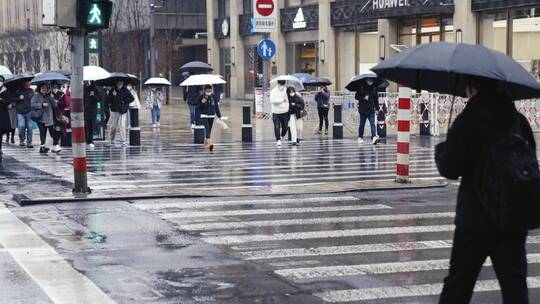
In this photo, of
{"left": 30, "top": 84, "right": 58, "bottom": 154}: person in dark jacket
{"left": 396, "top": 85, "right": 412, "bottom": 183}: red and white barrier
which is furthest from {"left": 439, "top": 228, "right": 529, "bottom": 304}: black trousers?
{"left": 30, "top": 84, "right": 58, "bottom": 154}: person in dark jacket

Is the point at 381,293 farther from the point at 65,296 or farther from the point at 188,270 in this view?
the point at 65,296

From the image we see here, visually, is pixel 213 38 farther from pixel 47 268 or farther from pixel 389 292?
pixel 389 292

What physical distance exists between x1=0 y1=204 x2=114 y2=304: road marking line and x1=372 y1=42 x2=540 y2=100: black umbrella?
9.51ft

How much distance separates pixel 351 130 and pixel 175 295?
23.6m

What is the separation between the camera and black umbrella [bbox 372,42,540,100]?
5652 millimetres

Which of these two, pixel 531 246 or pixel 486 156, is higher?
pixel 486 156

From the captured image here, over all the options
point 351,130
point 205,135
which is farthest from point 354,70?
point 205,135

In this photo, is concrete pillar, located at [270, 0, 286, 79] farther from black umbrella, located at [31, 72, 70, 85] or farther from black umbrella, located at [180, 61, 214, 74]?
black umbrella, located at [31, 72, 70, 85]

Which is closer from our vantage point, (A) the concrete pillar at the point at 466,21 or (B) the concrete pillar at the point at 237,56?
(A) the concrete pillar at the point at 466,21

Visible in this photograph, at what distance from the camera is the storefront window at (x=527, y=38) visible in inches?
1438

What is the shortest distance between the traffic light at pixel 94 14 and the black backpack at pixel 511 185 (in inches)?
335

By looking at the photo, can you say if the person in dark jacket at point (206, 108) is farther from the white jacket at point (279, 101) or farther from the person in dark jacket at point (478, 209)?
the person in dark jacket at point (478, 209)

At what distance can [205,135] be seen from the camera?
914 inches

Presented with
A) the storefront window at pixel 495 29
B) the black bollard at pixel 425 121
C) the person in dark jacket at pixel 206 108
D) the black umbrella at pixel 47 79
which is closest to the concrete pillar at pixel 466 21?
the storefront window at pixel 495 29
